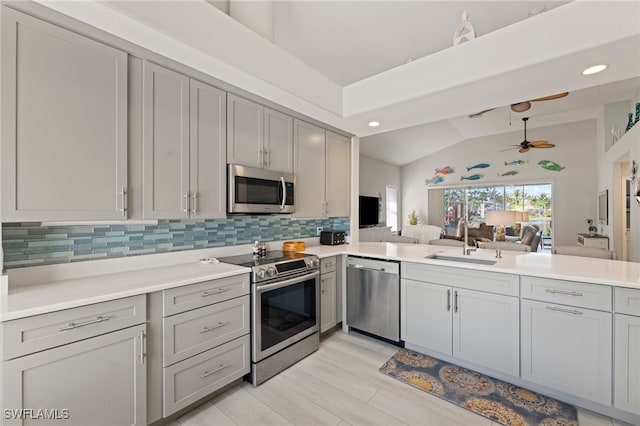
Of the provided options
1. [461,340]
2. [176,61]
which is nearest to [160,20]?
[176,61]

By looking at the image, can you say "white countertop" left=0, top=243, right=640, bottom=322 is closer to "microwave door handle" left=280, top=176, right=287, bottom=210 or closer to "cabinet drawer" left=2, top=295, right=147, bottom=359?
"cabinet drawer" left=2, top=295, right=147, bottom=359

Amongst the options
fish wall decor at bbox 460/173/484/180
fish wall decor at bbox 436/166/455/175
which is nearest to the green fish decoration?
fish wall decor at bbox 460/173/484/180

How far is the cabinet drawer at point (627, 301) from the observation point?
1680 millimetres

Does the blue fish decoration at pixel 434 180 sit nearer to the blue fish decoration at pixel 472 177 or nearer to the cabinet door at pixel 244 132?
the blue fish decoration at pixel 472 177

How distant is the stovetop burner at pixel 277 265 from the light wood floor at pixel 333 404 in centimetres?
82

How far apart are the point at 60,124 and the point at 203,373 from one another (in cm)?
172

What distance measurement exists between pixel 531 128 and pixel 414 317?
7040 mm

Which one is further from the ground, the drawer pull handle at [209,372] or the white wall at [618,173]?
the white wall at [618,173]

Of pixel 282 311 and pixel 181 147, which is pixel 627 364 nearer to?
pixel 282 311

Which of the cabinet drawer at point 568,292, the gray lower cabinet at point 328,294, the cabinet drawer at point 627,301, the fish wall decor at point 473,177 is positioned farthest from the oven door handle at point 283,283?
the fish wall decor at point 473,177

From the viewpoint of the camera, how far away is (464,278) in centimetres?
231

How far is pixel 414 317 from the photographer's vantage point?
2.60 metres

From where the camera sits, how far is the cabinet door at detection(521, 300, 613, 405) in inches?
70.1

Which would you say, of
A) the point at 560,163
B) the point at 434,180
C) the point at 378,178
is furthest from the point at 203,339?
the point at 560,163
